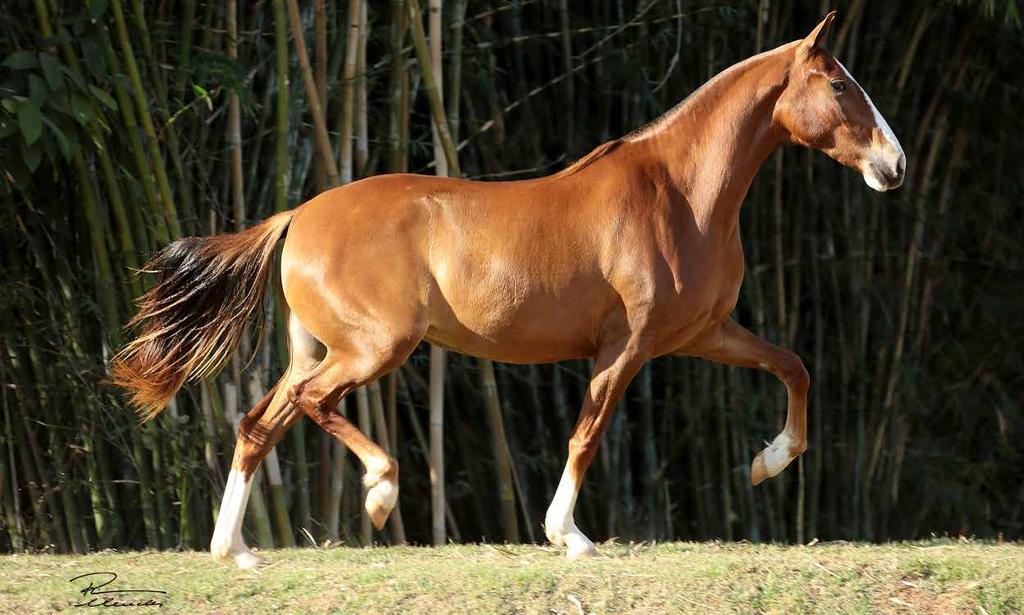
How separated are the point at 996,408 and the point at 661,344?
14.2ft

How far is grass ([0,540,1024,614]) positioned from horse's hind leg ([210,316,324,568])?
0.13 m

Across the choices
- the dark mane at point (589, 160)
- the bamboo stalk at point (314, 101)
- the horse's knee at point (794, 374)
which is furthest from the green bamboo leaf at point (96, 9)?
the horse's knee at point (794, 374)

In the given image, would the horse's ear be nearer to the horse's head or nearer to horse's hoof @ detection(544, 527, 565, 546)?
the horse's head

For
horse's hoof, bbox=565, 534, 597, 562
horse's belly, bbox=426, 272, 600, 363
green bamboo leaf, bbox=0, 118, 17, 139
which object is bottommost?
horse's hoof, bbox=565, 534, 597, 562

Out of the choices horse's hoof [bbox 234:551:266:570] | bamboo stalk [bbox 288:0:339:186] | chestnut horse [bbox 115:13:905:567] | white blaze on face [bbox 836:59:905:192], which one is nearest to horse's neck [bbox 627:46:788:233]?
chestnut horse [bbox 115:13:905:567]

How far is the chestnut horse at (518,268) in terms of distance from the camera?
415cm

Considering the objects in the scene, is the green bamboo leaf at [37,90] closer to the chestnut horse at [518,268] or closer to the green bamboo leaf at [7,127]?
the green bamboo leaf at [7,127]

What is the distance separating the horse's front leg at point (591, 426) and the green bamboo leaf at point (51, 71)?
6.91 feet

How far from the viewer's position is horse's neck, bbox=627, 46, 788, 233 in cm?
438

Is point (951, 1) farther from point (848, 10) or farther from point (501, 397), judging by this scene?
point (501, 397)

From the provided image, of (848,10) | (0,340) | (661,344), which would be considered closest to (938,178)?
(848,10)

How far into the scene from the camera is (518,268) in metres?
4.23

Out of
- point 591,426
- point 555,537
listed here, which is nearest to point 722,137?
point 591,426

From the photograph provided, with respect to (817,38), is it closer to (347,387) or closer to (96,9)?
Answer: (347,387)
